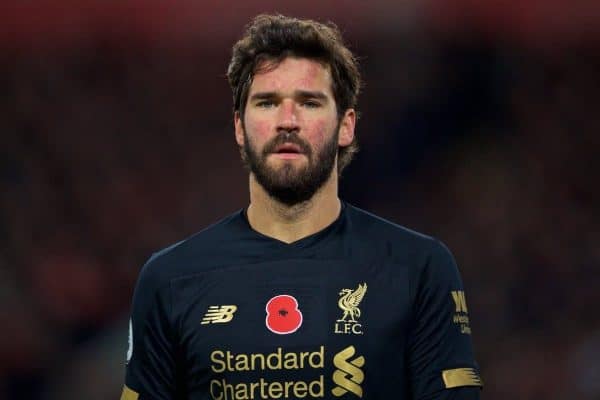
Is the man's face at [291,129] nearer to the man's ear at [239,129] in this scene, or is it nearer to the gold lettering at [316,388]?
the man's ear at [239,129]

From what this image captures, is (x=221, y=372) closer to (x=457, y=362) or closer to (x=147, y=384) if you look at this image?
(x=147, y=384)

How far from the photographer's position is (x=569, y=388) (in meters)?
5.04

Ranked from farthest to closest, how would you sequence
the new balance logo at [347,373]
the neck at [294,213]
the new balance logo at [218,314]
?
the neck at [294,213] → the new balance logo at [218,314] → the new balance logo at [347,373]

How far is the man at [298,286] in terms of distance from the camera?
2.80m

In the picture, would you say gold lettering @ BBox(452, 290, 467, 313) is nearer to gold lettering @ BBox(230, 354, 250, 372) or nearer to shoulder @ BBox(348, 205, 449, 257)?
shoulder @ BBox(348, 205, 449, 257)

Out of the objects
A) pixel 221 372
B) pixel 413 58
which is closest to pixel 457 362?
pixel 221 372

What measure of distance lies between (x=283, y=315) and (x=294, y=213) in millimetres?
296

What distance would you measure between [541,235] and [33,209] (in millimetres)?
2519

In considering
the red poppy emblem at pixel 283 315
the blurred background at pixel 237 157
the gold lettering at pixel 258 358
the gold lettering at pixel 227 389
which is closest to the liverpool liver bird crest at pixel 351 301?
the red poppy emblem at pixel 283 315

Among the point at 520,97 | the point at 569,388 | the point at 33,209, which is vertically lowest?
the point at 569,388

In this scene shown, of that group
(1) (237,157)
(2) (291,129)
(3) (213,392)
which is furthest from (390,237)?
(1) (237,157)

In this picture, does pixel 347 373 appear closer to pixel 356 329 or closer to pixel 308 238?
pixel 356 329

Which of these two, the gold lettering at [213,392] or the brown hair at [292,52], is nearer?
A: the gold lettering at [213,392]

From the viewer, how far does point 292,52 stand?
2.98 meters
